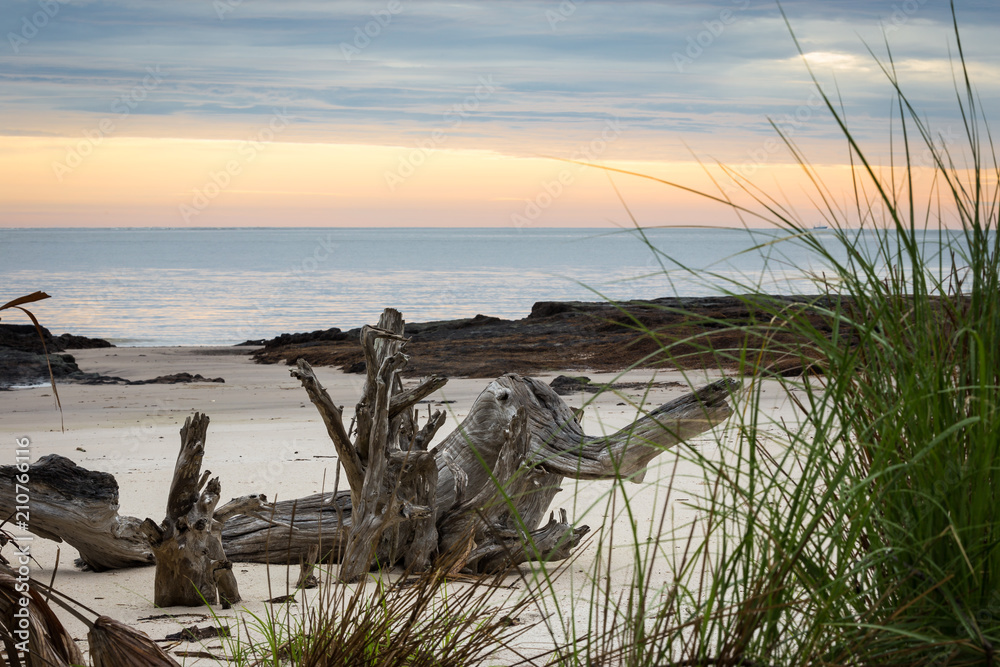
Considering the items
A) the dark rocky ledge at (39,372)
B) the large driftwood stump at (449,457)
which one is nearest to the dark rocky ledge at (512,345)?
the dark rocky ledge at (39,372)

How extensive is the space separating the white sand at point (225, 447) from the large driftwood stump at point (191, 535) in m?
0.11

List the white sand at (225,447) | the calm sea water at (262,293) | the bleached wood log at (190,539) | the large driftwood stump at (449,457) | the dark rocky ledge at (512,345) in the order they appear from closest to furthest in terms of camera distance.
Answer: the bleached wood log at (190,539), the large driftwood stump at (449,457), the white sand at (225,447), the dark rocky ledge at (512,345), the calm sea water at (262,293)

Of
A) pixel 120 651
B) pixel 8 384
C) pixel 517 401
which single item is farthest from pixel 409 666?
pixel 8 384

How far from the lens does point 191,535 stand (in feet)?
13.1

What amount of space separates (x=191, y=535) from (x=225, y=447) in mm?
4544

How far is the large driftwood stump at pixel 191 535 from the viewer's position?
3902 millimetres

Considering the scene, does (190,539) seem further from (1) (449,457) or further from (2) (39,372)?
(2) (39,372)

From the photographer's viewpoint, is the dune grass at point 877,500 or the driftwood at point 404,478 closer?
the dune grass at point 877,500

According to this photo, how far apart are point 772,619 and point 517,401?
3183mm

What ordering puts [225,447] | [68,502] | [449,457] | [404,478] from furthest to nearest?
[225,447] → [449,457] → [68,502] → [404,478]

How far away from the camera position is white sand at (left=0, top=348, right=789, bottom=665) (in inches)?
166

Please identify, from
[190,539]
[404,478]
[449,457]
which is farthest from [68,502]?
[449,457]

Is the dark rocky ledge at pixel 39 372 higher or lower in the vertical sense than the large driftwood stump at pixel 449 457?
higher

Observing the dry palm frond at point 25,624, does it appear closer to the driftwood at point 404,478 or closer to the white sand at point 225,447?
the white sand at point 225,447
